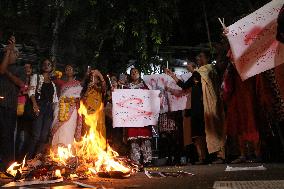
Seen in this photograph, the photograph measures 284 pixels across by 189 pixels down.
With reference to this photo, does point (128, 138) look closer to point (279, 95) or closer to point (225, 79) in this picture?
point (225, 79)

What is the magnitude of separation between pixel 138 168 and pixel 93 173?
1106 mm

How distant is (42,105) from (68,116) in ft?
2.52

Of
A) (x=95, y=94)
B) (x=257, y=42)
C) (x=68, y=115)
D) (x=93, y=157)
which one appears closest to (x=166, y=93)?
(x=95, y=94)

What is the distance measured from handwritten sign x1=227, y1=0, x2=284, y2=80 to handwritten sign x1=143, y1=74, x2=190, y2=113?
326 cm

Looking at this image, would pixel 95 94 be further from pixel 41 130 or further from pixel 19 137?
pixel 19 137

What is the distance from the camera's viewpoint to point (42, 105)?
27.9 ft

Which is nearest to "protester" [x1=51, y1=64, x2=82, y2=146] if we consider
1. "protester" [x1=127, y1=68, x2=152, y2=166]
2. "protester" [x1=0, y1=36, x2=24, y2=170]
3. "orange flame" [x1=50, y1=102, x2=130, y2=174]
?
"protester" [x1=127, y1=68, x2=152, y2=166]

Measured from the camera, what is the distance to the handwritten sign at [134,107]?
894 centimetres

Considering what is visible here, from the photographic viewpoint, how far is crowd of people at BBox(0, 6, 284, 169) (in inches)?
272

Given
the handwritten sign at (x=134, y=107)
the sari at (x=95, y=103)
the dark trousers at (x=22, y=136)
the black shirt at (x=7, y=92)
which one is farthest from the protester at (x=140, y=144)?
the black shirt at (x=7, y=92)

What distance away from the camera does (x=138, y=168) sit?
260 inches

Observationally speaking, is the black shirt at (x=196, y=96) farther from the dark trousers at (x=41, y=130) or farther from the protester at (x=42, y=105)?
the dark trousers at (x=41, y=130)

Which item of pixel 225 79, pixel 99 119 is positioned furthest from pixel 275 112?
pixel 99 119

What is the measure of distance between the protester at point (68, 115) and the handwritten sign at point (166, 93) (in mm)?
1917
